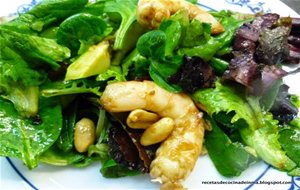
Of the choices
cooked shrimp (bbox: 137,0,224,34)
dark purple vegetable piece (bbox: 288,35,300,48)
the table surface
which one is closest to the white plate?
cooked shrimp (bbox: 137,0,224,34)

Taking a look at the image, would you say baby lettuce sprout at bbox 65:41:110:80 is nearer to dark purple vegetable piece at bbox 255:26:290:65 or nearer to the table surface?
dark purple vegetable piece at bbox 255:26:290:65

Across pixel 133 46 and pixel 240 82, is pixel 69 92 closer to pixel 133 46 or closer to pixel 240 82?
pixel 133 46

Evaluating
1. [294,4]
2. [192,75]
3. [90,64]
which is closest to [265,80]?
[192,75]

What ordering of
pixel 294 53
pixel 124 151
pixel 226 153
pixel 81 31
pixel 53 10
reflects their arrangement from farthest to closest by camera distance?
pixel 294 53, pixel 53 10, pixel 81 31, pixel 226 153, pixel 124 151

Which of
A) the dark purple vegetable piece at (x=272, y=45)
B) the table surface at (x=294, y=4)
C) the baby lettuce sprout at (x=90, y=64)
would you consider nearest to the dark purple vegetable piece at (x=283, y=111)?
the dark purple vegetable piece at (x=272, y=45)

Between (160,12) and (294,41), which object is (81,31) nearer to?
(160,12)

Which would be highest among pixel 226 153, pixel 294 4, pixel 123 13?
pixel 123 13
